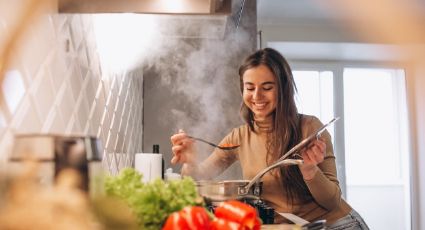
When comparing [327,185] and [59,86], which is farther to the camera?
[327,185]

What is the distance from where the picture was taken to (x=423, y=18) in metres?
3.96

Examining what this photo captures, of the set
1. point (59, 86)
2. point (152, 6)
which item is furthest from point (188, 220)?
point (152, 6)

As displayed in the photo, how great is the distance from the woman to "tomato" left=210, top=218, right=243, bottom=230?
0.93m

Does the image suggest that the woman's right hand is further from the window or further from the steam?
the window

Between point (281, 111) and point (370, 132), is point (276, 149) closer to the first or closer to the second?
point (281, 111)

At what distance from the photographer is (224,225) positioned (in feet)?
2.15

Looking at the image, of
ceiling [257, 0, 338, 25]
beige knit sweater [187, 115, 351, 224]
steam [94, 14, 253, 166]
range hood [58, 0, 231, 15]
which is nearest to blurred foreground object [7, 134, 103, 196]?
range hood [58, 0, 231, 15]

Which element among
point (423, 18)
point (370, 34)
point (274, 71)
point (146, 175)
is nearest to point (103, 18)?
point (146, 175)

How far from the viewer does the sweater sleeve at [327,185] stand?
1557mm

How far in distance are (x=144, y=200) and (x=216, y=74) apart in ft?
6.71

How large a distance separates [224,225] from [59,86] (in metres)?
0.52

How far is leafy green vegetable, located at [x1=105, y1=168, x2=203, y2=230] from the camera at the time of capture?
67 cm

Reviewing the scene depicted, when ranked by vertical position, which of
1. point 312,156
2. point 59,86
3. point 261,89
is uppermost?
point 261,89

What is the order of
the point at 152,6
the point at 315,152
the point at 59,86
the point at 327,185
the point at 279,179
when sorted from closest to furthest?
the point at 59,86
the point at 152,6
the point at 315,152
the point at 327,185
the point at 279,179
